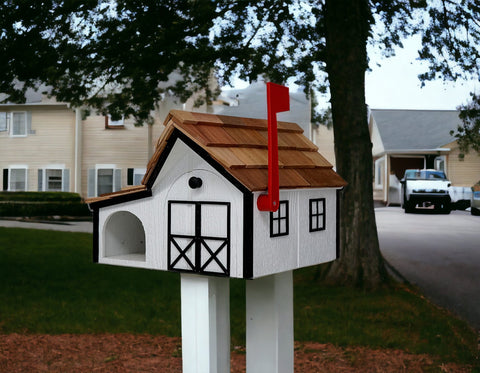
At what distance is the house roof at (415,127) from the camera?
92.3 ft

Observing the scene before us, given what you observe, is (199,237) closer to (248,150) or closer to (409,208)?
(248,150)

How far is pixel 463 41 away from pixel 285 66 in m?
3.23

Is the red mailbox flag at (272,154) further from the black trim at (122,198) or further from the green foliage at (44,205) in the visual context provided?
the green foliage at (44,205)

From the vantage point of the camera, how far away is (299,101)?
30.9 meters

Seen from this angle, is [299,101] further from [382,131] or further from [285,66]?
[285,66]

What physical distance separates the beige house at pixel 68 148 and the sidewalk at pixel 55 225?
2602mm

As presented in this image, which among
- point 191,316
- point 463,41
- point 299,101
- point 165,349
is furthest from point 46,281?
point 299,101

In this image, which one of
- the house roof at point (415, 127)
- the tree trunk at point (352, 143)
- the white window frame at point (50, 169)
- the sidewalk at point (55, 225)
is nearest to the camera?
the tree trunk at point (352, 143)

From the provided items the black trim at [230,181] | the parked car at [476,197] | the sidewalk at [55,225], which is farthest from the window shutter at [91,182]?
the black trim at [230,181]

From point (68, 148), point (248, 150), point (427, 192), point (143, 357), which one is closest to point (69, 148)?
point (68, 148)

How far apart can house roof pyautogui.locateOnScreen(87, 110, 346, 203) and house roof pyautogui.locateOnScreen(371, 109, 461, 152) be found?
25366 mm

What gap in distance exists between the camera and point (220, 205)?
3059mm

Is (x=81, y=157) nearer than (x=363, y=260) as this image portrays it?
No

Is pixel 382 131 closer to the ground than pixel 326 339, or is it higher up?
higher up
